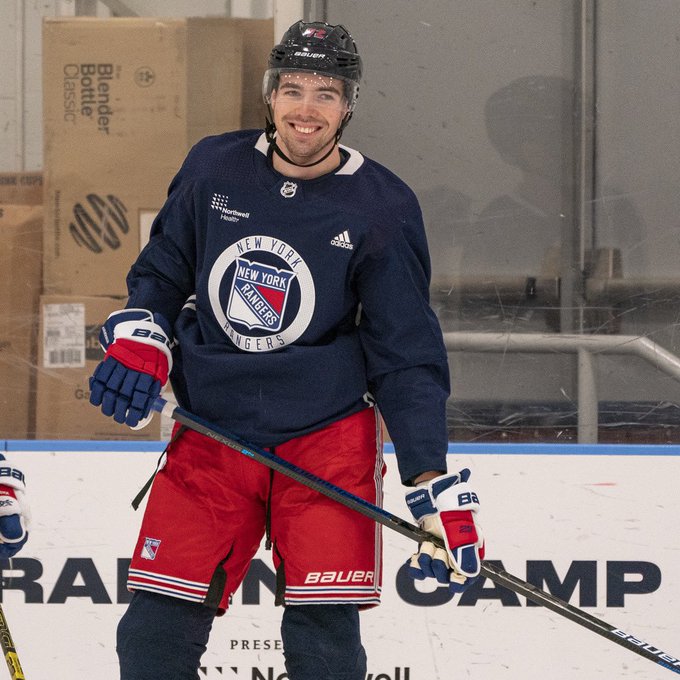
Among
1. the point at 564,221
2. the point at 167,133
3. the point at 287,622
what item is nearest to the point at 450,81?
the point at 564,221

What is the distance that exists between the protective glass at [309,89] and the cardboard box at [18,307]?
107 centimetres

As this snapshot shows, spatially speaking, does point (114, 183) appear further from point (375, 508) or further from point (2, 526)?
point (375, 508)

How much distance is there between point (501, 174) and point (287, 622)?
4.50 ft

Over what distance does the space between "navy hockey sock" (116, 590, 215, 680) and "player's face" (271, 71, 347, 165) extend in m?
0.74

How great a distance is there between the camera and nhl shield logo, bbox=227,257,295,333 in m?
1.95

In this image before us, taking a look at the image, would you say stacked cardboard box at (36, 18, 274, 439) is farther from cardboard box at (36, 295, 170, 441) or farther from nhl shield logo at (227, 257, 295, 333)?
nhl shield logo at (227, 257, 295, 333)

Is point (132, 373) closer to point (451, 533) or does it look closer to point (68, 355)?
point (451, 533)

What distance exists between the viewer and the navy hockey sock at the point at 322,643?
6.14ft

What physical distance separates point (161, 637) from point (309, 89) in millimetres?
903

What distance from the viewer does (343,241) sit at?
195 cm

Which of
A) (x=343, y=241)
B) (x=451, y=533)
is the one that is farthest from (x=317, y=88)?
(x=451, y=533)

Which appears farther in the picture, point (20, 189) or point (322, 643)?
point (20, 189)

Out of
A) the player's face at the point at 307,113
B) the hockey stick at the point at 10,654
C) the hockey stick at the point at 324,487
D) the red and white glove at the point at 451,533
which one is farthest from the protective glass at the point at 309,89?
the hockey stick at the point at 10,654

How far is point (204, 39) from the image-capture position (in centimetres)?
285
